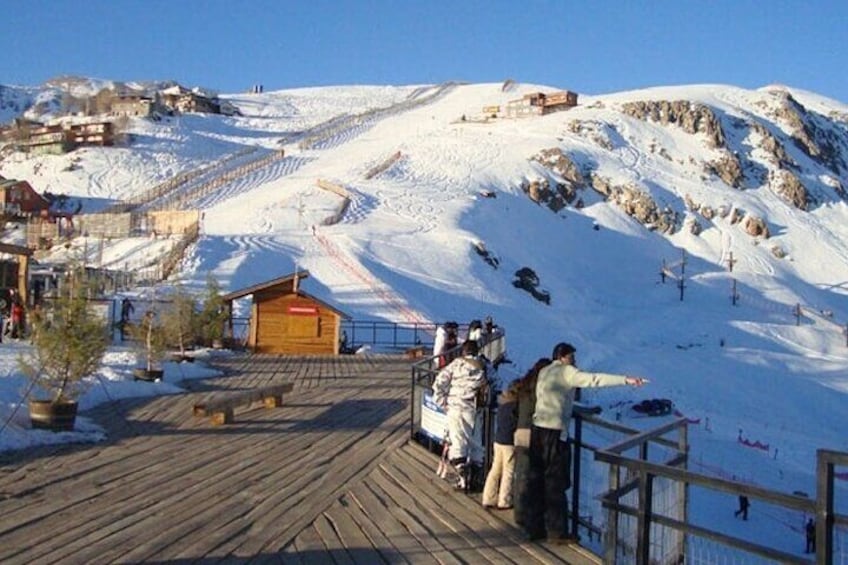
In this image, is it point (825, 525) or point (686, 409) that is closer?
point (825, 525)

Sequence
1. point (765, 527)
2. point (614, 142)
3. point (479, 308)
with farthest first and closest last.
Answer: point (614, 142)
point (479, 308)
point (765, 527)

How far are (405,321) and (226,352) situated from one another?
12352mm

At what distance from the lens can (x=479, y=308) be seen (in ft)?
145

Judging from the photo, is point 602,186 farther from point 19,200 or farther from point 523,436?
point 523,436

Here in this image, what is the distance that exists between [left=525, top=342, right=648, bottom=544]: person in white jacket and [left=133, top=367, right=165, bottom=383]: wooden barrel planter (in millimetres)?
11682

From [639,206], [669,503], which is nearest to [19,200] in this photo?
[639,206]

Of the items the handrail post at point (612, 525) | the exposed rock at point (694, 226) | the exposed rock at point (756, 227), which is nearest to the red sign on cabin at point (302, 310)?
the handrail post at point (612, 525)

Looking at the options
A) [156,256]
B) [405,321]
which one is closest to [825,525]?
[405,321]

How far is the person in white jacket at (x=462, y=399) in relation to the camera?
880 centimetres

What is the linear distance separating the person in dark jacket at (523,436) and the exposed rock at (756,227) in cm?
6494

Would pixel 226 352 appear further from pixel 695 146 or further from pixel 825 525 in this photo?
pixel 695 146

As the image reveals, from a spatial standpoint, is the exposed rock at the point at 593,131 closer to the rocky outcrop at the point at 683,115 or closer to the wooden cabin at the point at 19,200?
the rocky outcrop at the point at 683,115

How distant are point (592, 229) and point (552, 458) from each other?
58.5 metres

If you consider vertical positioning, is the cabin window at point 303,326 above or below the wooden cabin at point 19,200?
below
